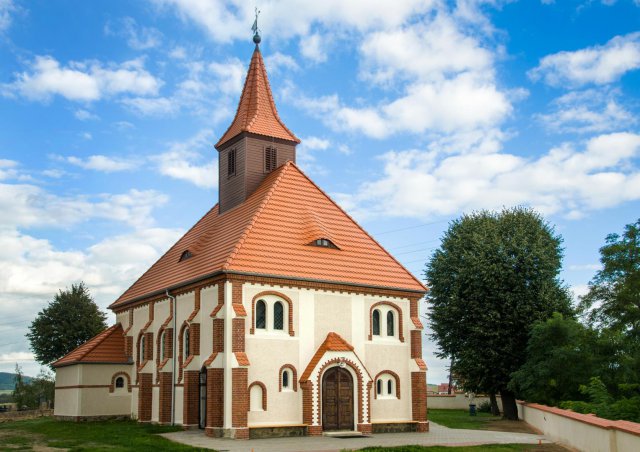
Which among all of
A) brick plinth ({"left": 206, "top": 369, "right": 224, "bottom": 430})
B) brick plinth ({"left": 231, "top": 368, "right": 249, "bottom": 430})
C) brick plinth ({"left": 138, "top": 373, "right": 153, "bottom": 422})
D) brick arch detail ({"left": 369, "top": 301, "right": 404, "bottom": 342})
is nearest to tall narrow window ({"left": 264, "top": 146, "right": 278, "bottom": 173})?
brick arch detail ({"left": 369, "top": 301, "right": 404, "bottom": 342})

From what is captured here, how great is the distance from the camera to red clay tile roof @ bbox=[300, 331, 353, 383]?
28438 mm

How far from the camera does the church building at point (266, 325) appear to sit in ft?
90.6

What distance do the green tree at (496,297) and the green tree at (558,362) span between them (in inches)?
123

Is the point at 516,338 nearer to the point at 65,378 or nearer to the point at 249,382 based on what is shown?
the point at 249,382

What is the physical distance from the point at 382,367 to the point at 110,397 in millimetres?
15645

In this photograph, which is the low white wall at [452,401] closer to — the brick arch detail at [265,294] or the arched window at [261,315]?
the brick arch detail at [265,294]

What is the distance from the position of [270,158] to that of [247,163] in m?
1.41

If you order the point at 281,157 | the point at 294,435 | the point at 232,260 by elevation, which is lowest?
the point at 294,435

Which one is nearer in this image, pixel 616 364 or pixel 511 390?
pixel 616 364

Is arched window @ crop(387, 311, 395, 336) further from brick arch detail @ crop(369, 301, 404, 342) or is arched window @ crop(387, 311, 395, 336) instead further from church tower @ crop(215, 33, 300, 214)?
church tower @ crop(215, 33, 300, 214)

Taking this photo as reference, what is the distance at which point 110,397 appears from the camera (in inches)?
1467

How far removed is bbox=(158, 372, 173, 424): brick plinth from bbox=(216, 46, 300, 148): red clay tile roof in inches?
497

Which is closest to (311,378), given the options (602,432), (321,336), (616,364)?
(321,336)

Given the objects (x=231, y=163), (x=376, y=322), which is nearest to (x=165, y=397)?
(x=376, y=322)
